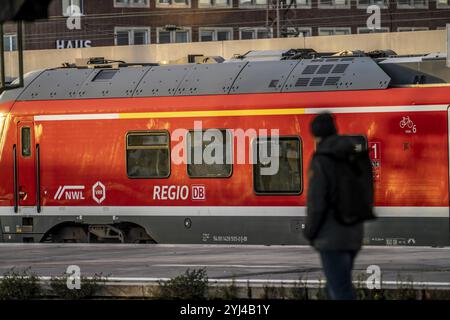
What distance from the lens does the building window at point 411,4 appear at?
253ft

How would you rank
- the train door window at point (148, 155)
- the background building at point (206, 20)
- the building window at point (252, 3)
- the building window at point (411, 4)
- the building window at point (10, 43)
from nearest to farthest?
the train door window at point (148, 155) → the background building at point (206, 20) → the building window at point (10, 43) → the building window at point (252, 3) → the building window at point (411, 4)

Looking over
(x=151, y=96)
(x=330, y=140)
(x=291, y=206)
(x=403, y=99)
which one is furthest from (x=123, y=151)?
(x=330, y=140)

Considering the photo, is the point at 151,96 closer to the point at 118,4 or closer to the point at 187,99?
the point at 187,99

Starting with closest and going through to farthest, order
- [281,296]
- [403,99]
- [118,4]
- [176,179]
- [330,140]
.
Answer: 1. [330,140]
2. [281,296]
3. [403,99]
4. [176,179]
5. [118,4]

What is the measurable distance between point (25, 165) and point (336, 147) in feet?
43.3

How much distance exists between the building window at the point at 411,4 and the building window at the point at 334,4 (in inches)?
134

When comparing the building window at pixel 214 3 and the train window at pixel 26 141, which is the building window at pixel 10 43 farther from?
A: the train window at pixel 26 141

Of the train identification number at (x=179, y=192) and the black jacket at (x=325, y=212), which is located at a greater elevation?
the black jacket at (x=325, y=212)

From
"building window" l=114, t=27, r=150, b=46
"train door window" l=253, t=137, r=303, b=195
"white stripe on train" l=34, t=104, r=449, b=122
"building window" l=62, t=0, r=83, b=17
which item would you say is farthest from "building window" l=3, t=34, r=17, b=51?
"train door window" l=253, t=137, r=303, b=195

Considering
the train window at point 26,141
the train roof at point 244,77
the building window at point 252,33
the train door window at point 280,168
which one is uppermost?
the building window at point 252,33

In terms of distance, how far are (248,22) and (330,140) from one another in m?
66.4

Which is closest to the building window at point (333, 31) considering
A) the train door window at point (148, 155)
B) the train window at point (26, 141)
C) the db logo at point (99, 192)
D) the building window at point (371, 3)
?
the building window at point (371, 3)

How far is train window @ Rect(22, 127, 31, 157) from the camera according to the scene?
70.4 ft

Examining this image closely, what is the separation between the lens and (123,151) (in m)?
20.8
